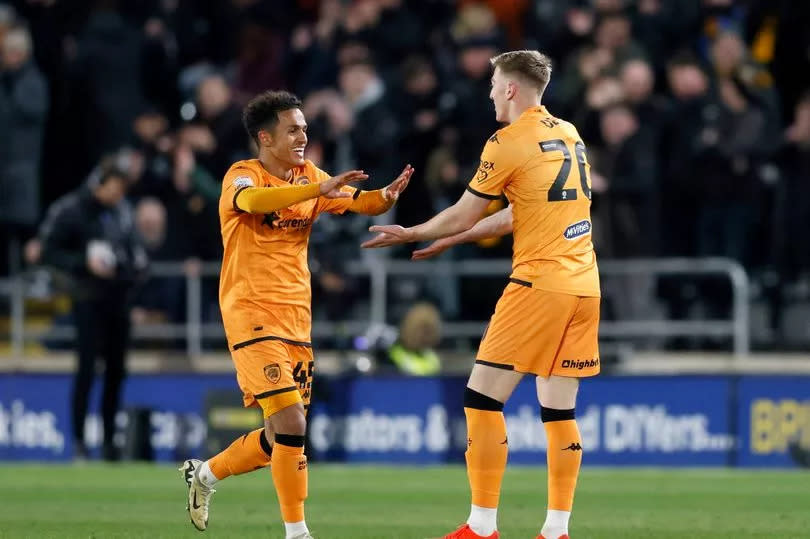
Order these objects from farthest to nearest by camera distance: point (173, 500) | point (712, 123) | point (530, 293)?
point (712, 123)
point (173, 500)
point (530, 293)

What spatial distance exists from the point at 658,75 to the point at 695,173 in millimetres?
1514

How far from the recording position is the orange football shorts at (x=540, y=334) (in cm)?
868

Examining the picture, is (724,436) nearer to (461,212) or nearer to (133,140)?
(133,140)

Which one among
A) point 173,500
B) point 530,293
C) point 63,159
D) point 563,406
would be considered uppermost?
point 63,159

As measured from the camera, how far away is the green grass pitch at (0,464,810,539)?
10219 mm

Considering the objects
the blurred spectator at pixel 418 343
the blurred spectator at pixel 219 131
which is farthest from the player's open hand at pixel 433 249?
the blurred spectator at pixel 219 131

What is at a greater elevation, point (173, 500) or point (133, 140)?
point (133, 140)

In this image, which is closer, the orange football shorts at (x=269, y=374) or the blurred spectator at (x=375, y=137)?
the orange football shorts at (x=269, y=374)

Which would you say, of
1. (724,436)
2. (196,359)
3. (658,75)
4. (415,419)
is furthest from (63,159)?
(724,436)

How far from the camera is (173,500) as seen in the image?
12508 millimetres

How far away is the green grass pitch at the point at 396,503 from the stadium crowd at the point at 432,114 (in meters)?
2.38

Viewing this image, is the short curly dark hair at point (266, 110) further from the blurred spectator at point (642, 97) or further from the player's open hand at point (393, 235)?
the blurred spectator at point (642, 97)

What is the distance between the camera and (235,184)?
360 inches

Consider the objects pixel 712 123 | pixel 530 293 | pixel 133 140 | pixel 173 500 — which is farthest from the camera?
pixel 133 140
